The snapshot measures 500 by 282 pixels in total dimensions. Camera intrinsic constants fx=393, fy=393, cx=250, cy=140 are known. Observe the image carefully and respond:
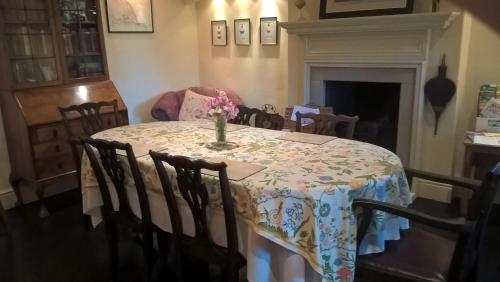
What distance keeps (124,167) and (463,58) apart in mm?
2615

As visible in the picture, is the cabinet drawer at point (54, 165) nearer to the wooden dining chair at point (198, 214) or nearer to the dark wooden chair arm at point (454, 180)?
the wooden dining chair at point (198, 214)

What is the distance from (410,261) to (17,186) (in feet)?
10.8

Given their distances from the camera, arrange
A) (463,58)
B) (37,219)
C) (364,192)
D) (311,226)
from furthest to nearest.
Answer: (37,219) < (463,58) < (364,192) < (311,226)

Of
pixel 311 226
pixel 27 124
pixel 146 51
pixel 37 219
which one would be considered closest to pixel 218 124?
pixel 311 226

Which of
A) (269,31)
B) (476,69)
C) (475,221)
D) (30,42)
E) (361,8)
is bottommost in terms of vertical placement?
(475,221)

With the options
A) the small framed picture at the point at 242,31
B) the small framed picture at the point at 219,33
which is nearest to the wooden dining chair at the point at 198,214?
the small framed picture at the point at 242,31

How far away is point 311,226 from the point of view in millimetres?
1551

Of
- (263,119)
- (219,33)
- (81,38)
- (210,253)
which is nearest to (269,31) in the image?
(219,33)

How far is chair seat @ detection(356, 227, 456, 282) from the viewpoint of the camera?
1.58 m

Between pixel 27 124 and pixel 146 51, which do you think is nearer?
pixel 27 124

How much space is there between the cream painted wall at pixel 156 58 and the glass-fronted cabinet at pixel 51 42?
12.7 inches

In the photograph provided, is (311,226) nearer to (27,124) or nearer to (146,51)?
(27,124)

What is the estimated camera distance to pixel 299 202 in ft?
5.16

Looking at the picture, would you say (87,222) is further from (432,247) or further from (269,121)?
(432,247)
